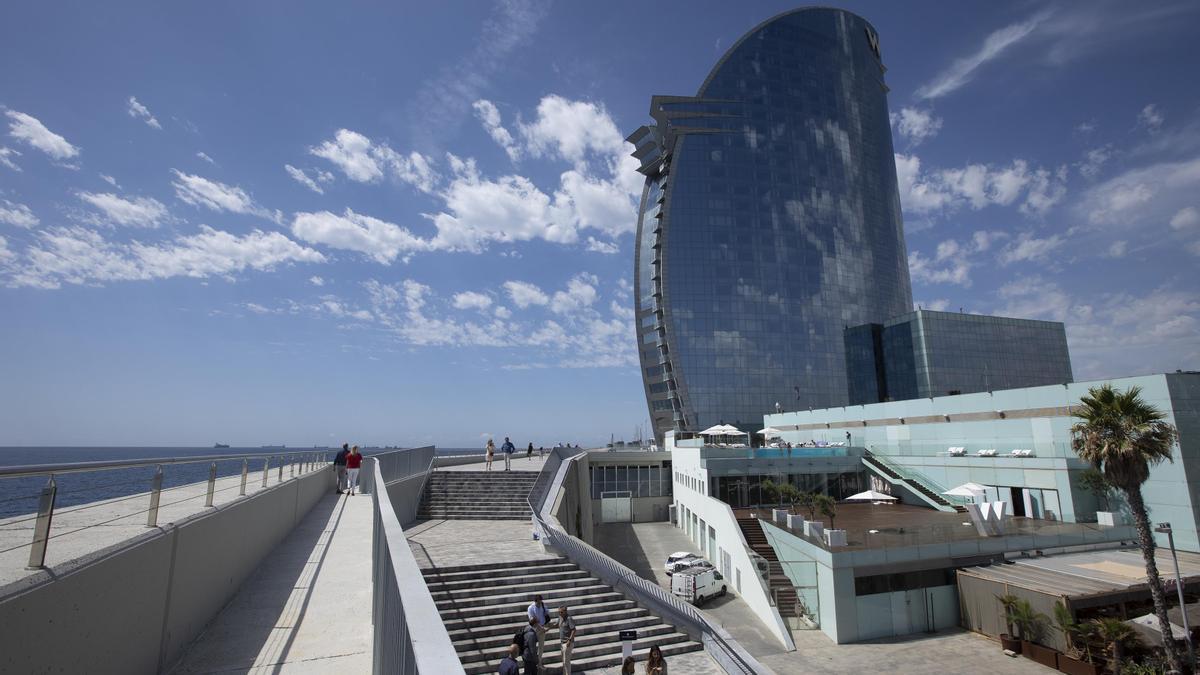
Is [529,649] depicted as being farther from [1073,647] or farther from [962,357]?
[962,357]

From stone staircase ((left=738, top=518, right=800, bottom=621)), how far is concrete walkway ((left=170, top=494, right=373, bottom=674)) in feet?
56.5

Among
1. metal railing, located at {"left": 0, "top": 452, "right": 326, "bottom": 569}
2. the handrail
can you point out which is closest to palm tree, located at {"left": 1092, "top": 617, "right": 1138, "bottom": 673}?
metal railing, located at {"left": 0, "top": 452, "right": 326, "bottom": 569}

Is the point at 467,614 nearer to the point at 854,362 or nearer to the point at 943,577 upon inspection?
the point at 943,577

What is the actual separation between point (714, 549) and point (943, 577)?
1288 cm

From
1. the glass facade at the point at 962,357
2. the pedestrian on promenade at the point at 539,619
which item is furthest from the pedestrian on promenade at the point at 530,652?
the glass facade at the point at 962,357

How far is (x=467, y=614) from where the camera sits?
12.9 metres

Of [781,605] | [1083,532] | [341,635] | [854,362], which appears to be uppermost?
[854,362]

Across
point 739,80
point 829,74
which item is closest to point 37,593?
point 739,80

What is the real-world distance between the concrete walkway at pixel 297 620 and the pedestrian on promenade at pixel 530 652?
314 centimetres

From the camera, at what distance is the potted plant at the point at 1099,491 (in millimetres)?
25031

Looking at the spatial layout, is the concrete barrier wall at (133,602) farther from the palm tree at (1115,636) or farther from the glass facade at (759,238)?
the glass facade at (759,238)

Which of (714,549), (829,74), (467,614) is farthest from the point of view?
(829,74)

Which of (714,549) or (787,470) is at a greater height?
(787,470)

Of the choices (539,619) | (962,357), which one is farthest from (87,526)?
(962,357)
